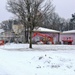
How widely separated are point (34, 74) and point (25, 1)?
35.1m

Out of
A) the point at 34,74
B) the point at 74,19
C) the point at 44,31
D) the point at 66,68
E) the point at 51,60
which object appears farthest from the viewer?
the point at 74,19

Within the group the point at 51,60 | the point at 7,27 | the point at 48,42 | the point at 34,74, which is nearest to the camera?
the point at 34,74

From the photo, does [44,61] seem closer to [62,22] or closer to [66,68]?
[66,68]

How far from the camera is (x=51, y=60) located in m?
15.2

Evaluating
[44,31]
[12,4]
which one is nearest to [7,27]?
[44,31]

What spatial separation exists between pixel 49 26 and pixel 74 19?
20638 millimetres

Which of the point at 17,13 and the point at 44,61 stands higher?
the point at 17,13

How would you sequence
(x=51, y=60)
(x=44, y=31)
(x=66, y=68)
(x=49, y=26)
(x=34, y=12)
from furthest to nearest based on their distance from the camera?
(x=49, y=26) → (x=44, y=31) → (x=34, y=12) → (x=51, y=60) → (x=66, y=68)

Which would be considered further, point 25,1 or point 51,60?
point 25,1

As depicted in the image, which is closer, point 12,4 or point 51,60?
point 51,60

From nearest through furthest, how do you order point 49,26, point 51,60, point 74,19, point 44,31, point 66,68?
point 66,68 < point 51,60 < point 44,31 < point 49,26 < point 74,19

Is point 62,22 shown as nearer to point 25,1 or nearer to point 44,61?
point 25,1

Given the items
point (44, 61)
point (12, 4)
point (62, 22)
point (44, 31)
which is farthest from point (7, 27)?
point (44, 61)

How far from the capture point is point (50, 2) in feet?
155
